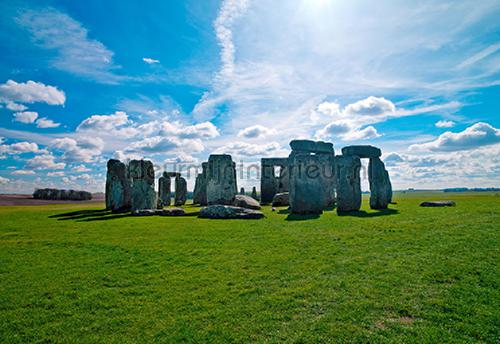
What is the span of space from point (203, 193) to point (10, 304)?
59.4 feet

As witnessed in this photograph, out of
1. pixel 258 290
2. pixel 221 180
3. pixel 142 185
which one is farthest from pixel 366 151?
pixel 258 290

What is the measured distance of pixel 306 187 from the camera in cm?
1259

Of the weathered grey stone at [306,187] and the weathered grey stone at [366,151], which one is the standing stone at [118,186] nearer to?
the weathered grey stone at [306,187]

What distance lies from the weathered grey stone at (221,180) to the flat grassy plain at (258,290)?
30.0 ft

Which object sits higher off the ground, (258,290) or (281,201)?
(281,201)

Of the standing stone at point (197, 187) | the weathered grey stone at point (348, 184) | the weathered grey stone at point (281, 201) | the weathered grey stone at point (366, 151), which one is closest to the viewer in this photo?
the weathered grey stone at point (348, 184)

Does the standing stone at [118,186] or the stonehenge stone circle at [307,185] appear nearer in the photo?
the stonehenge stone circle at [307,185]

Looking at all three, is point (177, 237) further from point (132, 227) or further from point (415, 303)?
point (415, 303)

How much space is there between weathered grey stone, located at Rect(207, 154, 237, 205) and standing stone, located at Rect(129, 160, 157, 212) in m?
3.19

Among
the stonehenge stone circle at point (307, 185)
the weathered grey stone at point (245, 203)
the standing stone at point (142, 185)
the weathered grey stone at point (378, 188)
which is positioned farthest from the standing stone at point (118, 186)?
the weathered grey stone at point (378, 188)

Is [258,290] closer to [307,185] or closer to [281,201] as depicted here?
[307,185]

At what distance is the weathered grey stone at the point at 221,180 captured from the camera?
1587cm

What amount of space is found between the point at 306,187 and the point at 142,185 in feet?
25.8

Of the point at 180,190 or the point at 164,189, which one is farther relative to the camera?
the point at 180,190
